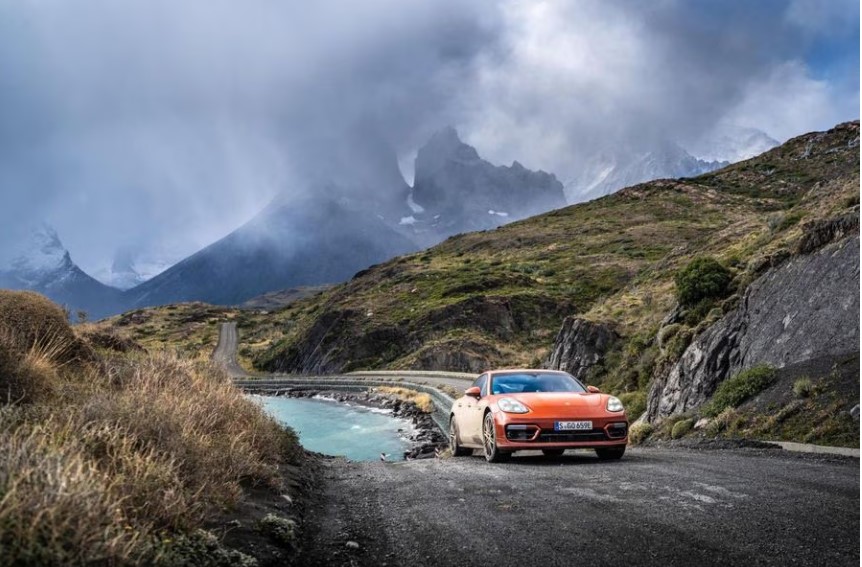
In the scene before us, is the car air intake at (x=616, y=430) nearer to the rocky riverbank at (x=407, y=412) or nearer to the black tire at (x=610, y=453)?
the black tire at (x=610, y=453)

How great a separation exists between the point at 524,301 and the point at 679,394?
140ft

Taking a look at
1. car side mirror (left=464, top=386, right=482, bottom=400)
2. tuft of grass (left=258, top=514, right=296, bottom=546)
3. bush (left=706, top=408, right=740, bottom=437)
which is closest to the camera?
tuft of grass (left=258, top=514, right=296, bottom=546)

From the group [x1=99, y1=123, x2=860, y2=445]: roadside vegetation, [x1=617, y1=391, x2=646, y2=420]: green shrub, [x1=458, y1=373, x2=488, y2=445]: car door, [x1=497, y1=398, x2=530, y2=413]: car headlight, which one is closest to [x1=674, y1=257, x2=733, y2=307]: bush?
[x1=99, y1=123, x2=860, y2=445]: roadside vegetation

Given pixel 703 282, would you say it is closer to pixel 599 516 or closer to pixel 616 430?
pixel 616 430

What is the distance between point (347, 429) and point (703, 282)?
19162 mm

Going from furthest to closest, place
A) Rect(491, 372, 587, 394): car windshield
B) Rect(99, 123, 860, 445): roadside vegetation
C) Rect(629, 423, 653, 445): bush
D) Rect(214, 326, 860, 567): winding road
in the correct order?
Rect(99, 123, 860, 445): roadside vegetation < Rect(629, 423, 653, 445): bush < Rect(491, 372, 587, 394): car windshield < Rect(214, 326, 860, 567): winding road

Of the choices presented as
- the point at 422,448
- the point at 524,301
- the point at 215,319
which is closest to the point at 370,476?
the point at 422,448

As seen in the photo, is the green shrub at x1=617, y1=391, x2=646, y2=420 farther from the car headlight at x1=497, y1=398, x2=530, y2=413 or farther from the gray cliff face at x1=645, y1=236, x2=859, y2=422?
the car headlight at x1=497, y1=398, x2=530, y2=413

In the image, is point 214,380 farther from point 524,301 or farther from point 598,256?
point 598,256

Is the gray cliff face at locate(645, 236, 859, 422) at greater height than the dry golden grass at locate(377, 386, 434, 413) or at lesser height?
greater

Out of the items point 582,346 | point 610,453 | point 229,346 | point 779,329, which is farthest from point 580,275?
point 610,453

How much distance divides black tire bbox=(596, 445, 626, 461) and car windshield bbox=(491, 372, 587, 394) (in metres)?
1.24

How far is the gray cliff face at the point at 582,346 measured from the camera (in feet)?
98.8

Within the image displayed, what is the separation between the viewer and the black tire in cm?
1088
